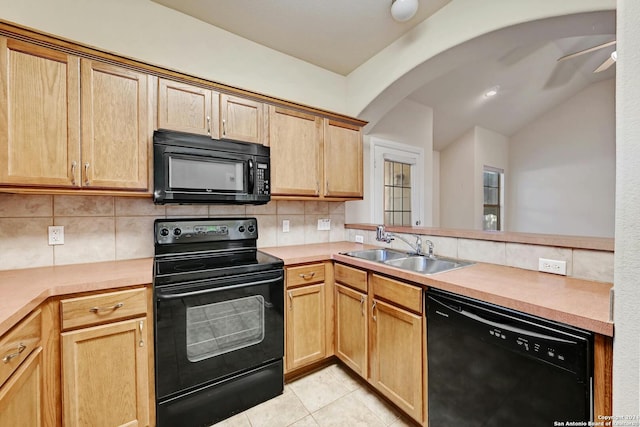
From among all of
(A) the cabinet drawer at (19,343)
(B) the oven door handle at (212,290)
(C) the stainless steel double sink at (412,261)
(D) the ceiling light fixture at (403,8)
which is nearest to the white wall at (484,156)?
(C) the stainless steel double sink at (412,261)

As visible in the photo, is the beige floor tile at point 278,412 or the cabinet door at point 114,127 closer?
the cabinet door at point 114,127

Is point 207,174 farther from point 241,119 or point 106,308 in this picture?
point 106,308

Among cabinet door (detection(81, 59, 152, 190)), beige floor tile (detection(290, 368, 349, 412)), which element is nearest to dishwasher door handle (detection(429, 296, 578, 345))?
beige floor tile (detection(290, 368, 349, 412))

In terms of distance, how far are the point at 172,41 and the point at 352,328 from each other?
7.96ft

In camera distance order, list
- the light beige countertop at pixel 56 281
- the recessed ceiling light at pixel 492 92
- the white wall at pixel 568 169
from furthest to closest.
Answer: the white wall at pixel 568 169 → the recessed ceiling light at pixel 492 92 → the light beige countertop at pixel 56 281

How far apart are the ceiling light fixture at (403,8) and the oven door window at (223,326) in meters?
2.12

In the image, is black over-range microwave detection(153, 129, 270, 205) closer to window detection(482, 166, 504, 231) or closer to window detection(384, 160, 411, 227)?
window detection(384, 160, 411, 227)

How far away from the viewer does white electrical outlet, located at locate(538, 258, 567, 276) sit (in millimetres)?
1372

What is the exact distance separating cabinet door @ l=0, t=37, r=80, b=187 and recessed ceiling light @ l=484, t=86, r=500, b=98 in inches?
185

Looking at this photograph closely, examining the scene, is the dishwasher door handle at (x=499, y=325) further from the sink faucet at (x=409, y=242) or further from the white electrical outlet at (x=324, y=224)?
the white electrical outlet at (x=324, y=224)

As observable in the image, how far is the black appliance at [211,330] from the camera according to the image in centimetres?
143

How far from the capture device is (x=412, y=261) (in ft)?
6.59

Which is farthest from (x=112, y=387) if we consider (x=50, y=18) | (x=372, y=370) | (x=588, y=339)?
(x=50, y=18)

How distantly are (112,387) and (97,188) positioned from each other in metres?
1.04
